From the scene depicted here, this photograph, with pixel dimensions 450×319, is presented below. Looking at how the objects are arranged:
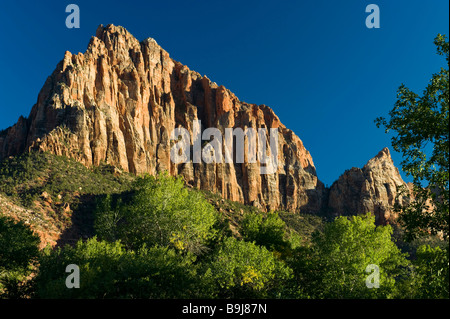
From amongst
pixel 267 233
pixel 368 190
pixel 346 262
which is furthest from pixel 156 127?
pixel 346 262

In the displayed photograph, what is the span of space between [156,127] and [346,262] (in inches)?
4401

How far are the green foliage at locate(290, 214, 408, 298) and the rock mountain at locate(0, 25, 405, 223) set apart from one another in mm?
76077

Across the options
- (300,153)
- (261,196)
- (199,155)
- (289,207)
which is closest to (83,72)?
(199,155)

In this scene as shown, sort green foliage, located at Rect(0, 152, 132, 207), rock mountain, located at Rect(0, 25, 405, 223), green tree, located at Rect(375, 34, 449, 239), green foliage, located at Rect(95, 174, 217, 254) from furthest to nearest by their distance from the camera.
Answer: rock mountain, located at Rect(0, 25, 405, 223) → green foliage, located at Rect(0, 152, 132, 207) → green foliage, located at Rect(95, 174, 217, 254) → green tree, located at Rect(375, 34, 449, 239)

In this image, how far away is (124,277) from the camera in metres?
18.0

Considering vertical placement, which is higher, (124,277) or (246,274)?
(124,277)

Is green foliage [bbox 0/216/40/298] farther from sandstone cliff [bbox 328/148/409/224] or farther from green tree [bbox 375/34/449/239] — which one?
sandstone cliff [bbox 328/148/409/224]

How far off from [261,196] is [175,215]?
102577 mm

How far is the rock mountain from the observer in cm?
8844

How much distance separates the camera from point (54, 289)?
16.0 meters

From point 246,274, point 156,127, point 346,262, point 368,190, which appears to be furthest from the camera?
point 368,190

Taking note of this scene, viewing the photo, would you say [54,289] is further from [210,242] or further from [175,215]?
[210,242]

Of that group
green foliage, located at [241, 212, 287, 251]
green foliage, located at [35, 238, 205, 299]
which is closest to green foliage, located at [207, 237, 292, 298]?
green foliage, located at [35, 238, 205, 299]

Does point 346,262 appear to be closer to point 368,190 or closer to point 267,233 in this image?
point 267,233
